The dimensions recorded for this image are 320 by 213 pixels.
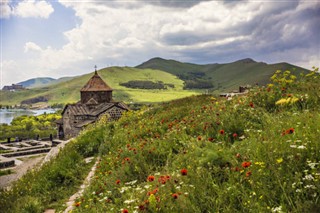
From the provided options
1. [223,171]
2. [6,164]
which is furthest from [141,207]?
[6,164]

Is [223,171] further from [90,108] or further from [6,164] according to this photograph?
[90,108]

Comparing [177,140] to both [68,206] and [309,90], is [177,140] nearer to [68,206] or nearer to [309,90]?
[68,206]

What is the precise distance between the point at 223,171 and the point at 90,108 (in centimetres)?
A: 4304

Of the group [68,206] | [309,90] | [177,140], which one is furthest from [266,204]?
[309,90]

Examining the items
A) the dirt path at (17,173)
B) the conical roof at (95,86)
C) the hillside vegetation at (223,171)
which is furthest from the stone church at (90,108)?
the hillside vegetation at (223,171)

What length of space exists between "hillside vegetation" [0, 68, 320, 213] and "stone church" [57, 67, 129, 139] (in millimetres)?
34207

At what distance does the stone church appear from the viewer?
44406mm

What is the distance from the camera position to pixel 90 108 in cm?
4647

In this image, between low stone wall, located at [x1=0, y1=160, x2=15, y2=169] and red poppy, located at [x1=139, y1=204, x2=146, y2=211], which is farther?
low stone wall, located at [x1=0, y1=160, x2=15, y2=169]

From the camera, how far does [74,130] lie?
151 feet

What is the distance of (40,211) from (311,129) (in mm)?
7027

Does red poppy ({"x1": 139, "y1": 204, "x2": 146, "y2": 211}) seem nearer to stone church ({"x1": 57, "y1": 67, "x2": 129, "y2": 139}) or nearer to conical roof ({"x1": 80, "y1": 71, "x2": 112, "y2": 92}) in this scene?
stone church ({"x1": 57, "y1": 67, "x2": 129, "y2": 139})

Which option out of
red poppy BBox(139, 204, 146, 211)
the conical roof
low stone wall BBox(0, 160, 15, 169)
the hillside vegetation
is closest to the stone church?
the conical roof

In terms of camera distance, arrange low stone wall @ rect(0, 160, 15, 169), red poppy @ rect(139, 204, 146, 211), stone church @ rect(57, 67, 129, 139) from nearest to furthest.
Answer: red poppy @ rect(139, 204, 146, 211)
low stone wall @ rect(0, 160, 15, 169)
stone church @ rect(57, 67, 129, 139)
